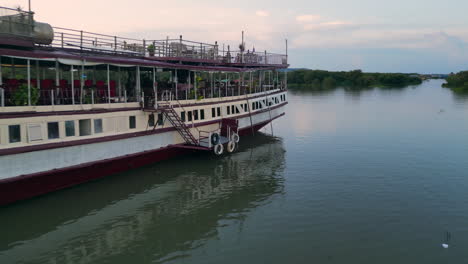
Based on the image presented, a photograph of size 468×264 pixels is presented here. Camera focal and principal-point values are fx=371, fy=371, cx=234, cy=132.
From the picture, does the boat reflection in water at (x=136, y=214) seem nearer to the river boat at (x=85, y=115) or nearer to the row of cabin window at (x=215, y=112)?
the river boat at (x=85, y=115)

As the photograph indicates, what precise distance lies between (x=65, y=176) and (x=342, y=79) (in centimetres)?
14518

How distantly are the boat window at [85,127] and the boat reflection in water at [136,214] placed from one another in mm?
2755

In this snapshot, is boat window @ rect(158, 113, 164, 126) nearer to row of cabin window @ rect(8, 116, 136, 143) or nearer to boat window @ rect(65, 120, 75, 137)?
row of cabin window @ rect(8, 116, 136, 143)

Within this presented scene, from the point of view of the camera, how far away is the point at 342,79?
151 meters

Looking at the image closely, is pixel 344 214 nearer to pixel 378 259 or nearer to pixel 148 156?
pixel 378 259

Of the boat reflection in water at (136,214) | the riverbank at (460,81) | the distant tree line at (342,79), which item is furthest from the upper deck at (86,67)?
the distant tree line at (342,79)

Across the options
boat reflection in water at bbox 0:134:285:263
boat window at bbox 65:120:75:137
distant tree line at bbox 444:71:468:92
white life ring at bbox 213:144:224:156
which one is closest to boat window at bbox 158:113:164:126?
boat reflection in water at bbox 0:134:285:263

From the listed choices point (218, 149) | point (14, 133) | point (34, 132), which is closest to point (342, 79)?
point (218, 149)

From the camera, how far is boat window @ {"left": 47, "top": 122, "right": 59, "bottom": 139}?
56.8ft

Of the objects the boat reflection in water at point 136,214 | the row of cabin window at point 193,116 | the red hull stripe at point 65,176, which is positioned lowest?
the boat reflection in water at point 136,214

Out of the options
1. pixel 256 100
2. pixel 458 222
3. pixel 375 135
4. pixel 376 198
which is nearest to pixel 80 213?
pixel 376 198

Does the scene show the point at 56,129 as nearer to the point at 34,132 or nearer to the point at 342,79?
the point at 34,132

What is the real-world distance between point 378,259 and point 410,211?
5.12 m

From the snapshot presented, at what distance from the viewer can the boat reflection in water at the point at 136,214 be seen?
1311 centimetres
